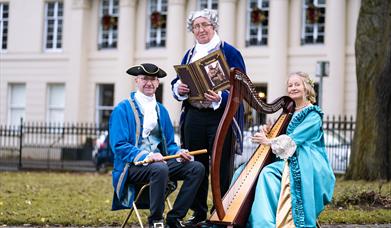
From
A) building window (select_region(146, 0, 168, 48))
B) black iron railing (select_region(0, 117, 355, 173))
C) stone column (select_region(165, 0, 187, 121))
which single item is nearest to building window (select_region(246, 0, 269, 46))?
stone column (select_region(165, 0, 187, 121))

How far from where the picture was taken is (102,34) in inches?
1235

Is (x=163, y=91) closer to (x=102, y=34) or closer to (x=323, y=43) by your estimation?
(x=102, y=34)

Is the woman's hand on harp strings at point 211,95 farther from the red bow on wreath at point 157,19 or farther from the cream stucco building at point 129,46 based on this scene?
the red bow on wreath at point 157,19

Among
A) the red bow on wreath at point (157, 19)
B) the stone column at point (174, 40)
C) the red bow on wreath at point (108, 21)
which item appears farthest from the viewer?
the red bow on wreath at point (108, 21)

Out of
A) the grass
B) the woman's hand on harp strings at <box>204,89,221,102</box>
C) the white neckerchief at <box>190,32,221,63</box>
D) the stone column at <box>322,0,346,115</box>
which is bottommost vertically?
the grass

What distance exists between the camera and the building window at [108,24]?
31078 mm

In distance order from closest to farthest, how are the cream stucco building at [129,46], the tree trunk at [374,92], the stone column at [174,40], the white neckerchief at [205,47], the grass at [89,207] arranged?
the white neckerchief at [205,47]
the grass at [89,207]
the tree trunk at [374,92]
the cream stucco building at [129,46]
the stone column at [174,40]

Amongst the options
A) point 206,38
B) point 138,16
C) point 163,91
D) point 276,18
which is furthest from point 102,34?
point 206,38

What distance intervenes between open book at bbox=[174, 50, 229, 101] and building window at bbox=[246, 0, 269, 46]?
72.3 ft

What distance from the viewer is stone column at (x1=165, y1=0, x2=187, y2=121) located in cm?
2931

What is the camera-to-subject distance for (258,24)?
94.4ft

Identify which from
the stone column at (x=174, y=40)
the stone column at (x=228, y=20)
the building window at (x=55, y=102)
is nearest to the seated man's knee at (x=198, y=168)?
the stone column at (x=228, y=20)

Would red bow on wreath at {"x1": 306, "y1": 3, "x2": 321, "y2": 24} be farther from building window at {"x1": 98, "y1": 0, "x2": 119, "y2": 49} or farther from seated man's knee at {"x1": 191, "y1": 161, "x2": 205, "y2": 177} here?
seated man's knee at {"x1": 191, "y1": 161, "x2": 205, "y2": 177}

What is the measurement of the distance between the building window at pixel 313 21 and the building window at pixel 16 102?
12518 millimetres
